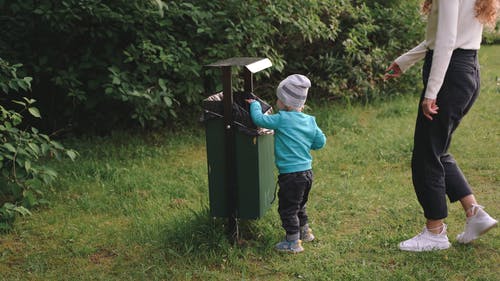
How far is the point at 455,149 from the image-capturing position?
21.1 feet

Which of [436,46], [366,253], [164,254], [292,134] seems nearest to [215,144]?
[292,134]

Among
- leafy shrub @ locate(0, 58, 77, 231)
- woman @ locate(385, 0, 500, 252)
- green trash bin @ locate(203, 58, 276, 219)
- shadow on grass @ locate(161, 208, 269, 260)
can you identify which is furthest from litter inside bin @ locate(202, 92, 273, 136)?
leafy shrub @ locate(0, 58, 77, 231)

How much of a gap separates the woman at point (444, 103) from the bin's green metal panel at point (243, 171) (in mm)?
977

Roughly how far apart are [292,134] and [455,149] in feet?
9.81

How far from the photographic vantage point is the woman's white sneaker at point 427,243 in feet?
13.6

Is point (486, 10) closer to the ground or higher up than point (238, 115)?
higher up

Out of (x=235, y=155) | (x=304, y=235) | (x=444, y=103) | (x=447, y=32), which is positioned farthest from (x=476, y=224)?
(x=235, y=155)

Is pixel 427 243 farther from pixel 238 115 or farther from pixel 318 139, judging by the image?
pixel 238 115

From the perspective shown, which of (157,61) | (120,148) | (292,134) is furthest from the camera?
(120,148)

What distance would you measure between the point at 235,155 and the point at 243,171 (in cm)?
12

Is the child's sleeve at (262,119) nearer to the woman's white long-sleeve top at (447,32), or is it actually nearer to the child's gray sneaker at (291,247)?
the child's gray sneaker at (291,247)

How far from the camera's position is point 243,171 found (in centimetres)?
416

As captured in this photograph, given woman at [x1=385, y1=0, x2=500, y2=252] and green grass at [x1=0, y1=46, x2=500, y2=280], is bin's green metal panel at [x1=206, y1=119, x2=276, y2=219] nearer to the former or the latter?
green grass at [x1=0, y1=46, x2=500, y2=280]

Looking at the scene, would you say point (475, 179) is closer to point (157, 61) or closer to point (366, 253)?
point (366, 253)
